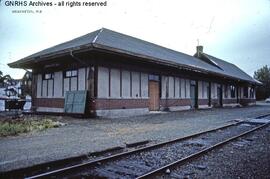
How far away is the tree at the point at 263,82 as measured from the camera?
63.9m

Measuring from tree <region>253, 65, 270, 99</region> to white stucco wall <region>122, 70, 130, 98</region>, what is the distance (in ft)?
173

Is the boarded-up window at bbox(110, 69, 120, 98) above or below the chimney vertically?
below

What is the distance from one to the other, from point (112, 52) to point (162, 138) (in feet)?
22.8

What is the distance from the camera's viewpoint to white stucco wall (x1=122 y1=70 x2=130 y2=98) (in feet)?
52.8

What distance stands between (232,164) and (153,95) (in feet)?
44.5

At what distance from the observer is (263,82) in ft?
224

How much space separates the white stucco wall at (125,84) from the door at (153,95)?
2.60m

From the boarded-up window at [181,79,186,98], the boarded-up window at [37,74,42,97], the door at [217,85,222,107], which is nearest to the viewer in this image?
the boarded-up window at [37,74,42,97]

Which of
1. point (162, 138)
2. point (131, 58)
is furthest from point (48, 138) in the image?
point (131, 58)

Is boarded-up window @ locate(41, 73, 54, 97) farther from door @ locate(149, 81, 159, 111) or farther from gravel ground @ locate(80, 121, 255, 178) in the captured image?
gravel ground @ locate(80, 121, 255, 178)

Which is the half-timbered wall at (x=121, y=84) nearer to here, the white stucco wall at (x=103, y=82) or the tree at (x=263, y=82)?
the white stucco wall at (x=103, y=82)

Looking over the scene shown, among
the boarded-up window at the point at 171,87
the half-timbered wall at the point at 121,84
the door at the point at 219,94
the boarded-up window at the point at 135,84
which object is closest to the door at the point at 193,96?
the boarded-up window at the point at 171,87

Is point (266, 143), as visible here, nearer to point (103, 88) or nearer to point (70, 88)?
point (103, 88)

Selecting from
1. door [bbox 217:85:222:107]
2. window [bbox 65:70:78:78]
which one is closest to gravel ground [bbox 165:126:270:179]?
window [bbox 65:70:78:78]
